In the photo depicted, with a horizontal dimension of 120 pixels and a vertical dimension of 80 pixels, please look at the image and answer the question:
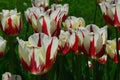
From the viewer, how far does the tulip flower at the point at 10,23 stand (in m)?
2.71

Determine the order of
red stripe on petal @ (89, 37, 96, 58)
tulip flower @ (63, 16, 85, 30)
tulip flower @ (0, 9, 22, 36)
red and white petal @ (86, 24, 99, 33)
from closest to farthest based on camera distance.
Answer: red stripe on petal @ (89, 37, 96, 58) → red and white petal @ (86, 24, 99, 33) → tulip flower @ (0, 9, 22, 36) → tulip flower @ (63, 16, 85, 30)

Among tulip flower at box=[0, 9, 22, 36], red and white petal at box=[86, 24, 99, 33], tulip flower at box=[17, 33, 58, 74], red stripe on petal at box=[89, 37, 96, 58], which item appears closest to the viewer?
tulip flower at box=[17, 33, 58, 74]

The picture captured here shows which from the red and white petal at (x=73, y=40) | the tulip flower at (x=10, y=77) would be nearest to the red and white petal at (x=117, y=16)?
the red and white petal at (x=73, y=40)

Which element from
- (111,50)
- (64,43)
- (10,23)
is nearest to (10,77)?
(64,43)

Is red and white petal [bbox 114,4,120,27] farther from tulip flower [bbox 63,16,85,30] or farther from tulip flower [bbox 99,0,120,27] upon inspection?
tulip flower [bbox 63,16,85,30]

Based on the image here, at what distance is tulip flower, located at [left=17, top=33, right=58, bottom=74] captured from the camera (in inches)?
78.4

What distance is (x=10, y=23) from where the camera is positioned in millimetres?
2734

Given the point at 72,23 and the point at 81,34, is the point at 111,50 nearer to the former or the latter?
the point at 81,34

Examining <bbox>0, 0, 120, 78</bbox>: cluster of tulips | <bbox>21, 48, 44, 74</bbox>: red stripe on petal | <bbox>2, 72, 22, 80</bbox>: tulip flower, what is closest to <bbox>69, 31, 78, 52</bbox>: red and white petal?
<bbox>0, 0, 120, 78</bbox>: cluster of tulips

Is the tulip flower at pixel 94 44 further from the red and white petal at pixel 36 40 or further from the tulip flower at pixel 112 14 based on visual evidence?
the red and white petal at pixel 36 40

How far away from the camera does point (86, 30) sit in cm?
234

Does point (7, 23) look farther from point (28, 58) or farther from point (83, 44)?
point (28, 58)

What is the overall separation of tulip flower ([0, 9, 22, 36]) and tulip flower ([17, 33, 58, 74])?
0.70 meters

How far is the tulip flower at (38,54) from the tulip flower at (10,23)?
70 centimetres
